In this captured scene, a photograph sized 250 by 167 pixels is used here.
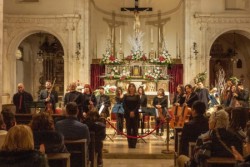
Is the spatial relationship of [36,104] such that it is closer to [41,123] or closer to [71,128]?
[71,128]

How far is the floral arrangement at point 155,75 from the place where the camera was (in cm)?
1738

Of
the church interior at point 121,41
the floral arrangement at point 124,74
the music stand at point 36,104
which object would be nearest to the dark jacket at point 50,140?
the music stand at point 36,104

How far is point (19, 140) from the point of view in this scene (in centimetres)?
351

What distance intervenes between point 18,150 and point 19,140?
82 millimetres

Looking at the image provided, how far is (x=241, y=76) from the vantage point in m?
22.4

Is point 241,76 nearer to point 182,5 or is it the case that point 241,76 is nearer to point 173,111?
point 182,5

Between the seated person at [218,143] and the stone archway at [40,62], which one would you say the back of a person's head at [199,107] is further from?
the stone archway at [40,62]

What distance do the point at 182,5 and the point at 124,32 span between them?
141 inches

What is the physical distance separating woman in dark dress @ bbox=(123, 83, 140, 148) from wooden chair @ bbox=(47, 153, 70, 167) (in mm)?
5371

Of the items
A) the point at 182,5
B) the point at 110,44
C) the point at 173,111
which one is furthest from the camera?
the point at 110,44

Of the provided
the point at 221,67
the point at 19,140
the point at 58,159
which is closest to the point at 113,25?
the point at 221,67

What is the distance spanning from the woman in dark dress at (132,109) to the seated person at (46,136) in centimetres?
523

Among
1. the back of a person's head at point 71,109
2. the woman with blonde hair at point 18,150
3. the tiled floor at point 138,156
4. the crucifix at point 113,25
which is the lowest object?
the tiled floor at point 138,156

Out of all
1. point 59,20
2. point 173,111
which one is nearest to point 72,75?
point 59,20
